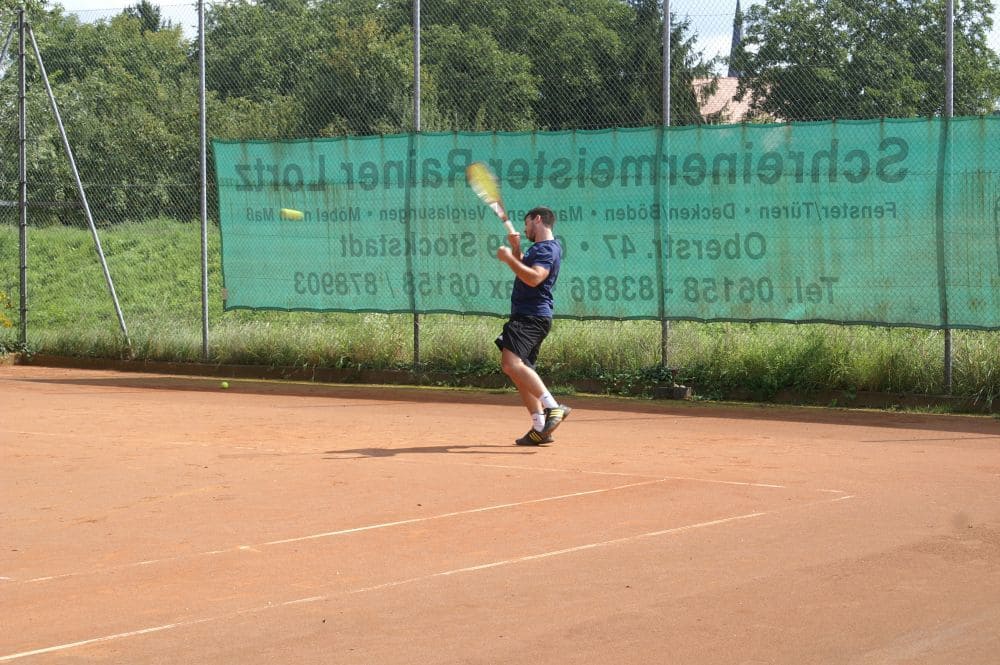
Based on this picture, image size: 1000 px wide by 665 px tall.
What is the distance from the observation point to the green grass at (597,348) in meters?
11.8

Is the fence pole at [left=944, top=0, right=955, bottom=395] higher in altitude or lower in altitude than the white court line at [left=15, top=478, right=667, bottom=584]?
higher

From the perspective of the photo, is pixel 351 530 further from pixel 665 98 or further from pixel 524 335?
pixel 665 98

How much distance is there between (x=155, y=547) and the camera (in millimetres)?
6129

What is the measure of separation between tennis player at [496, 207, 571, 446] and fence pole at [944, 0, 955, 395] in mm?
3818

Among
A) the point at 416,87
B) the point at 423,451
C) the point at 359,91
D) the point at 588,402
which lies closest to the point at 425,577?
the point at 423,451

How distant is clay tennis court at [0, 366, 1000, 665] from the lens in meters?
4.57

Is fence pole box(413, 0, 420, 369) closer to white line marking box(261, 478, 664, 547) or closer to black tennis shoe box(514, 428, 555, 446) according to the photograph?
black tennis shoe box(514, 428, 555, 446)

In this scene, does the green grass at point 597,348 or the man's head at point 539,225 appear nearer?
the man's head at point 539,225

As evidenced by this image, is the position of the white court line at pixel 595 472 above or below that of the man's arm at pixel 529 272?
below

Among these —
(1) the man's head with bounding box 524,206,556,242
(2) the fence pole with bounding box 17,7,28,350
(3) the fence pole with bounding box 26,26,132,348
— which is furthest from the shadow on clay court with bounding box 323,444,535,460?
(2) the fence pole with bounding box 17,7,28,350

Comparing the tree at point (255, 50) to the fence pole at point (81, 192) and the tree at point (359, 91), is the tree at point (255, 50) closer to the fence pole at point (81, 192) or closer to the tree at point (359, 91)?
the tree at point (359, 91)

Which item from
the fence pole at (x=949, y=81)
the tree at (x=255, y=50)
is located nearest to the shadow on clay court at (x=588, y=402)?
the fence pole at (x=949, y=81)

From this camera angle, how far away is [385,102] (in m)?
15.9

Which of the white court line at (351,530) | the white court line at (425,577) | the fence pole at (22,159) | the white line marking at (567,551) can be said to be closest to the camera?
the white court line at (425,577)
